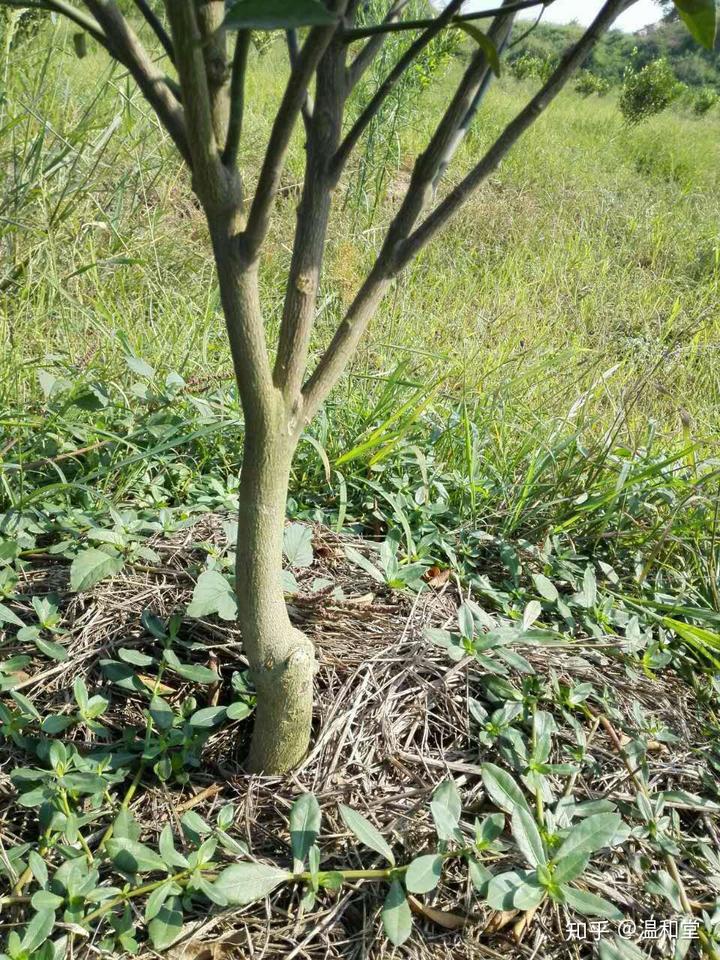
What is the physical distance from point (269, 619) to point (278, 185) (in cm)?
52

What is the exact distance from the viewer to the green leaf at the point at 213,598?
1.03 metres

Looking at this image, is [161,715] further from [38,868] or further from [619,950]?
[619,950]

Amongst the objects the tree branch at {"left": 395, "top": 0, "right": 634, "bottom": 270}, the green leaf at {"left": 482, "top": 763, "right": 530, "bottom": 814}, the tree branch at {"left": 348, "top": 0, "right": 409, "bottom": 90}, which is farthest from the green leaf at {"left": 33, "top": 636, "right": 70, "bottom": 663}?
the tree branch at {"left": 348, "top": 0, "right": 409, "bottom": 90}

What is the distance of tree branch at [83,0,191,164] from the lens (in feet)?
2.20

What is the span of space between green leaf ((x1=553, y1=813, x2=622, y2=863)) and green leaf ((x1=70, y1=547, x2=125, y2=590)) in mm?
729

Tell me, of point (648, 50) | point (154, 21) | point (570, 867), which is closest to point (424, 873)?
point (570, 867)

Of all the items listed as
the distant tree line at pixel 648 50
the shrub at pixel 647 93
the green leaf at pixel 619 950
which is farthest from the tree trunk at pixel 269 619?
the distant tree line at pixel 648 50

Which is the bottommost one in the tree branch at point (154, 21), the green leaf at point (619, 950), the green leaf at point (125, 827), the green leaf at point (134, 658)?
the green leaf at point (619, 950)

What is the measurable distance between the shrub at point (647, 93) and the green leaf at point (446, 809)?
925 cm

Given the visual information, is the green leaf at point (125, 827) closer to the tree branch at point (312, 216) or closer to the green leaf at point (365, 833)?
the green leaf at point (365, 833)

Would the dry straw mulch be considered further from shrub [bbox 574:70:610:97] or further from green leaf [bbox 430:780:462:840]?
shrub [bbox 574:70:610:97]

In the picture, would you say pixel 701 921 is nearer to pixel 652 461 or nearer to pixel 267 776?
pixel 267 776

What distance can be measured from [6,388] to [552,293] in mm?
2724

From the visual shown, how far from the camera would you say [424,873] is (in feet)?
2.74
